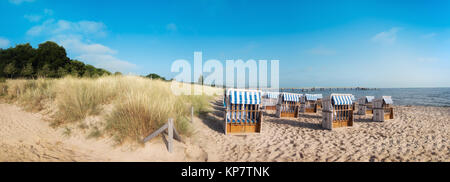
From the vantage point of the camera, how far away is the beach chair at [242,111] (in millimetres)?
6387

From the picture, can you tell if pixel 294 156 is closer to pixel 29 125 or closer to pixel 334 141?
pixel 334 141

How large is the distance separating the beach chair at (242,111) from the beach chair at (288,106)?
4224mm

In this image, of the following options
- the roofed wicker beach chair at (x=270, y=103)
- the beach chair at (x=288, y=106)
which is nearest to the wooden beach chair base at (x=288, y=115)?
the beach chair at (x=288, y=106)

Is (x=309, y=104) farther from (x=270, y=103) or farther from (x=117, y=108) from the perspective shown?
(x=117, y=108)

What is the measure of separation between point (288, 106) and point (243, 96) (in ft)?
17.5

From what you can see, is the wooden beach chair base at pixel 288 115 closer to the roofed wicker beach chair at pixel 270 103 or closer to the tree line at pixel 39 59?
the roofed wicker beach chair at pixel 270 103

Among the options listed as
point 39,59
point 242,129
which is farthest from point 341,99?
point 39,59

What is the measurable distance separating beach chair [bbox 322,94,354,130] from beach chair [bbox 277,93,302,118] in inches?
107

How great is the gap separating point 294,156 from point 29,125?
856 centimetres

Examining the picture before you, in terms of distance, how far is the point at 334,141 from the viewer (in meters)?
5.73

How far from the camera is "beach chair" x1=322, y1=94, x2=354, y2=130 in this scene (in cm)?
734

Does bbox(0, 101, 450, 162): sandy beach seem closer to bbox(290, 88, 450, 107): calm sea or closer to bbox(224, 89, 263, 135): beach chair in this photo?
bbox(224, 89, 263, 135): beach chair

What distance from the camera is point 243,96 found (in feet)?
21.2

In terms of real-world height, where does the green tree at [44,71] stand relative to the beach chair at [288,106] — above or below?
above
